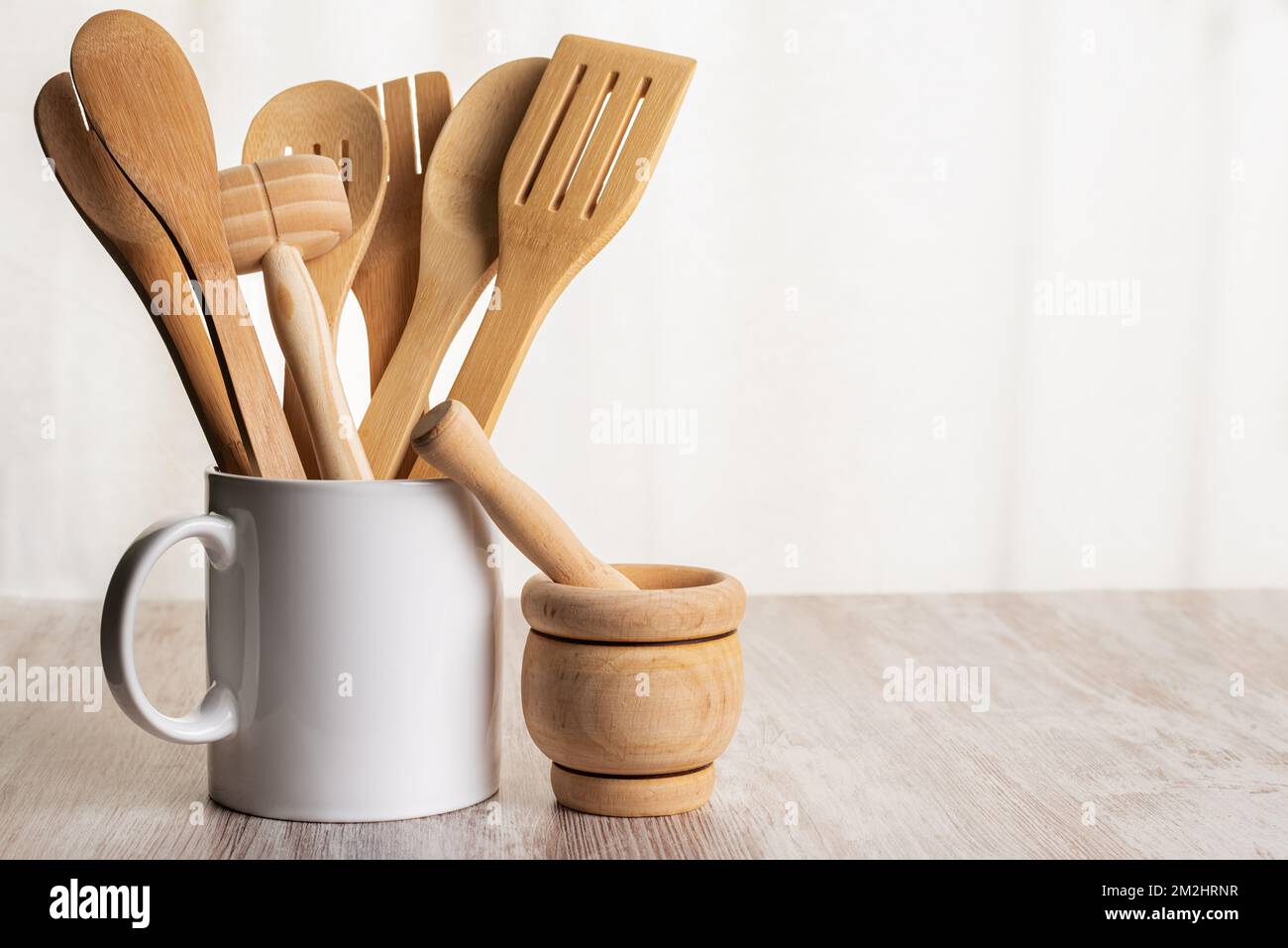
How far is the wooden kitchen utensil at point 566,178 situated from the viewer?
542 mm

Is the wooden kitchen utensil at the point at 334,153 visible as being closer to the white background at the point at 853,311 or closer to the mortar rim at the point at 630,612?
the mortar rim at the point at 630,612

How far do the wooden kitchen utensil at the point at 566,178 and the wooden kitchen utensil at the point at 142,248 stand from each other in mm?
82

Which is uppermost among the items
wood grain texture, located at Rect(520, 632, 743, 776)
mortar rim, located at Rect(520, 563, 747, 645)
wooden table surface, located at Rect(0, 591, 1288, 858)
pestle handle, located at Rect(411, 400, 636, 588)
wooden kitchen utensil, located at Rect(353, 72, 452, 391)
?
wooden kitchen utensil, located at Rect(353, 72, 452, 391)

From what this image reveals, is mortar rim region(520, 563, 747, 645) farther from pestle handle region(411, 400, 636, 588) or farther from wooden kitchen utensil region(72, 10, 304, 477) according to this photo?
wooden kitchen utensil region(72, 10, 304, 477)

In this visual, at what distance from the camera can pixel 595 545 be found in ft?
3.60

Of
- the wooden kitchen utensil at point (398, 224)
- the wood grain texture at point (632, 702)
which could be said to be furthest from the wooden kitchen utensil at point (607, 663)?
the wooden kitchen utensil at point (398, 224)

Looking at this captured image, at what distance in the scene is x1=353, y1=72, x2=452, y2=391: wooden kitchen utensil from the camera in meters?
0.59

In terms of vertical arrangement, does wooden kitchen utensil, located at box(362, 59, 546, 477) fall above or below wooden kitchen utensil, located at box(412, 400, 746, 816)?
above

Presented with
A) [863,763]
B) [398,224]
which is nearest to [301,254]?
[398,224]

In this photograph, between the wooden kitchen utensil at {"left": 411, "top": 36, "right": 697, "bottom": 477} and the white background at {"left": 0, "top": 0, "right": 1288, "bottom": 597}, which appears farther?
the white background at {"left": 0, "top": 0, "right": 1288, "bottom": 597}

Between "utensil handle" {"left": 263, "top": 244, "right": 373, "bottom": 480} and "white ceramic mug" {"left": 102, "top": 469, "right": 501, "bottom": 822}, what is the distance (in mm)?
17

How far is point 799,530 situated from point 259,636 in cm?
69

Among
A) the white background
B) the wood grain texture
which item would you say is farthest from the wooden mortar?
the white background
